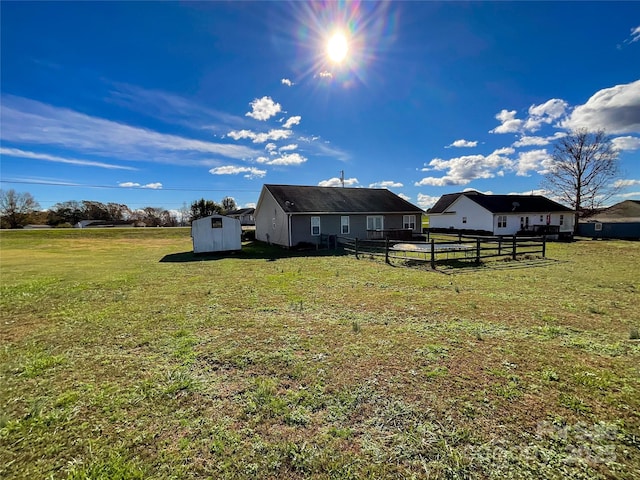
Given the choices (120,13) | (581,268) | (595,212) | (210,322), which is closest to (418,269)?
(581,268)

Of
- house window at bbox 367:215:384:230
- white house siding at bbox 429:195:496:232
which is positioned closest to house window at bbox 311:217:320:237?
house window at bbox 367:215:384:230

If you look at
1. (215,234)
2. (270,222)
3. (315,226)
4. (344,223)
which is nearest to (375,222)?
(344,223)

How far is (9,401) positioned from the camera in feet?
12.1

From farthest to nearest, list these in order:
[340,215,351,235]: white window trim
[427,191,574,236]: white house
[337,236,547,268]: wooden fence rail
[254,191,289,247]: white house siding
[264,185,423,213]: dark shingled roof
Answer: [427,191,574,236]: white house → [340,215,351,235]: white window trim → [264,185,423,213]: dark shingled roof → [254,191,289,247]: white house siding → [337,236,547,268]: wooden fence rail

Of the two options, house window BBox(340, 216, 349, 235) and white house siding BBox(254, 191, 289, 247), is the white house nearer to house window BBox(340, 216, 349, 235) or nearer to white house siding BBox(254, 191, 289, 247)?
house window BBox(340, 216, 349, 235)

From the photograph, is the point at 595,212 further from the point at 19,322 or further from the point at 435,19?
the point at 19,322

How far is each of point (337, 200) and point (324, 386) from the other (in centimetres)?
2184

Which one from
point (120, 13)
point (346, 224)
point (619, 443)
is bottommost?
point (619, 443)

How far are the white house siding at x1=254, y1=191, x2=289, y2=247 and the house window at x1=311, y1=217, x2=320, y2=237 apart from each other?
2054mm

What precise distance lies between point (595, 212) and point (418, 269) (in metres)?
35.3

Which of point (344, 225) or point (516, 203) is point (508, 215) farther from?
point (344, 225)

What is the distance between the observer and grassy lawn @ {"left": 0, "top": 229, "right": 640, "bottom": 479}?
2697mm

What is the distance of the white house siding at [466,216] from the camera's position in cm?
3241

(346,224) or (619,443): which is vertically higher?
(346,224)
